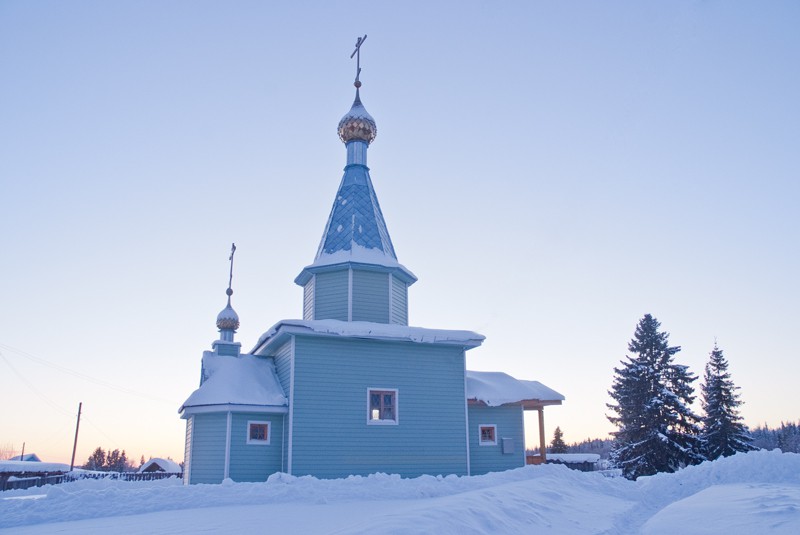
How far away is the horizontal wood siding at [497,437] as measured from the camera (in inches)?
715

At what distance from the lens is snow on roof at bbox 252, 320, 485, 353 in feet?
52.5

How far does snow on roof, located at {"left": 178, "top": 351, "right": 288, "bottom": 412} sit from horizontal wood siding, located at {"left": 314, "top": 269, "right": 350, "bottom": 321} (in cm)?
220

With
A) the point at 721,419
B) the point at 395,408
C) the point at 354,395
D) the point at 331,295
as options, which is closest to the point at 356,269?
the point at 331,295

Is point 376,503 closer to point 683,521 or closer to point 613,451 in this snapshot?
point 683,521

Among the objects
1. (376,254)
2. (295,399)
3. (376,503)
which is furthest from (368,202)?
(376,503)

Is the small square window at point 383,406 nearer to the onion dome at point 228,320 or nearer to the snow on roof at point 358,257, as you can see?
the snow on roof at point 358,257

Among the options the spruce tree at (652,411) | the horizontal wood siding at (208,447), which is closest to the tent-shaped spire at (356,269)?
the horizontal wood siding at (208,447)

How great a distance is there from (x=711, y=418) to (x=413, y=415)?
20.5m

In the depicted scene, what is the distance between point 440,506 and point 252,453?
356 inches

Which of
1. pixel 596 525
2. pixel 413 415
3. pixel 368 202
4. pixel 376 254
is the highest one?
pixel 368 202

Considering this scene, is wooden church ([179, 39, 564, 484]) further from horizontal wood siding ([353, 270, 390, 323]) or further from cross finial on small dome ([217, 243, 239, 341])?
cross finial on small dome ([217, 243, 239, 341])

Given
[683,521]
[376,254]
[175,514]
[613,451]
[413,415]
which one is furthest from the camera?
[613,451]

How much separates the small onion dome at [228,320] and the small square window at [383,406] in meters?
11.3

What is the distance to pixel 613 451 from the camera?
1129 inches
